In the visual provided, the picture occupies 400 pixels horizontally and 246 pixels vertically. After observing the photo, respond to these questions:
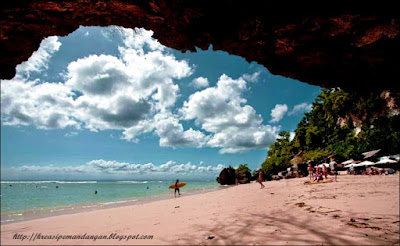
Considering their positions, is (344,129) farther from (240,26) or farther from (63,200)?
(63,200)

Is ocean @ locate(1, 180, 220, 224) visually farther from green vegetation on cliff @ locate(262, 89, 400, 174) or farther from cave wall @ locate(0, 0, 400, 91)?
green vegetation on cliff @ locate(262, 89, 400, 174)

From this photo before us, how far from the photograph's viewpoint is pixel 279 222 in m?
4.66

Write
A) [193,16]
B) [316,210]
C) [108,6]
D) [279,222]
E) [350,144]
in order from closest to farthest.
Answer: [108,6] < [193,16] < [279,222] < [316,210] < [350,144]

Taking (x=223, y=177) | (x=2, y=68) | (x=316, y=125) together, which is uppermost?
(x=316, y=125)

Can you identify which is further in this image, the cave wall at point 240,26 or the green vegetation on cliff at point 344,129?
the green vegetation on cliff at point 344,129

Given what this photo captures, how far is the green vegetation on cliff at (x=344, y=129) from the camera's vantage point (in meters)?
29.3

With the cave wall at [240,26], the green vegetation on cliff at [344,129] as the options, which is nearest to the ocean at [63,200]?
the cave wall at [240,26]

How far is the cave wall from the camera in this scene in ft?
12.5

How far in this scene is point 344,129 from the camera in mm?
38406

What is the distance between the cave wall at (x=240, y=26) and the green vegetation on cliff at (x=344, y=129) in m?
21.9

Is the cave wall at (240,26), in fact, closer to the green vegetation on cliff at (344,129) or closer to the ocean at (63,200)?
the ocean at (63,200)

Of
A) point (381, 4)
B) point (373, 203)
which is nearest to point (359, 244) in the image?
point (373, 203)

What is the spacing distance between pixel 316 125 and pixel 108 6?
1990 inches

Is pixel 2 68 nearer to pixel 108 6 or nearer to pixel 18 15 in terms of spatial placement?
pixel 18 15
